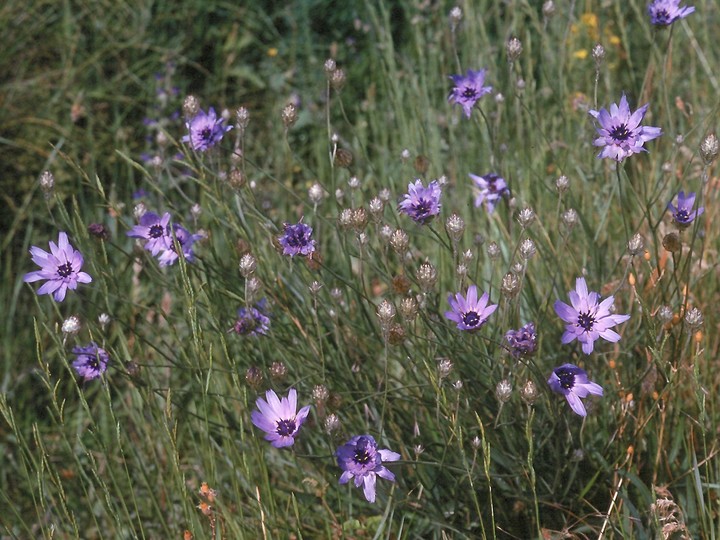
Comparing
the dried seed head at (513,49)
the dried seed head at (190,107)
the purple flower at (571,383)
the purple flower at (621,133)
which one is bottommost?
the purple flower at (571,383)

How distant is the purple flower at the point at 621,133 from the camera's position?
1.85 metres

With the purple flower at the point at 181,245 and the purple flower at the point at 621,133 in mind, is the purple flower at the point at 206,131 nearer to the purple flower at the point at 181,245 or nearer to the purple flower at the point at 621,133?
the purple flower at the point at 181,245

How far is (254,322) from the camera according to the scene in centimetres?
205

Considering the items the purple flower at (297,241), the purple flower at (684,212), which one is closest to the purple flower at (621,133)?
the purple flower at (684,212)

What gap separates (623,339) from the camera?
7.56ft

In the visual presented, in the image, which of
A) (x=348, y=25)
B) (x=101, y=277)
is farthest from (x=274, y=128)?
(x=101, y=277)

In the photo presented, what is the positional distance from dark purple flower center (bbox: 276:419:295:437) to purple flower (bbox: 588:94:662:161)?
81cm

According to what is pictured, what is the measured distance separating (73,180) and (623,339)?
2639mm

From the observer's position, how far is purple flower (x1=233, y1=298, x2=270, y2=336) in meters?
2.00

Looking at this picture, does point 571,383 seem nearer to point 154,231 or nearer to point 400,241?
point 400,241

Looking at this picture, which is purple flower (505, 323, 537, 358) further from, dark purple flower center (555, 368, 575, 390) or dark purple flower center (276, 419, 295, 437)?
dark purple flower center (276, 419, 295, 437)

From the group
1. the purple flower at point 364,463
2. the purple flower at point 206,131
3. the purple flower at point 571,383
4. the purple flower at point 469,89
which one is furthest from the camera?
the purple flower at point 469,89

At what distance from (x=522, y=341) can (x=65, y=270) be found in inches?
37.7

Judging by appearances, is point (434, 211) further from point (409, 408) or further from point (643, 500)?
point (643, 500)
